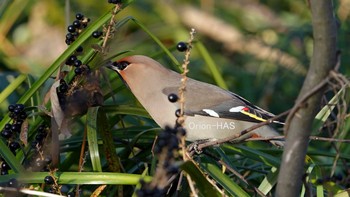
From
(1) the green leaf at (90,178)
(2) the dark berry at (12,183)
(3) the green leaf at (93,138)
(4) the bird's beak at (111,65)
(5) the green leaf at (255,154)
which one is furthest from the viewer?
(4) the bird's beak at (111,65)

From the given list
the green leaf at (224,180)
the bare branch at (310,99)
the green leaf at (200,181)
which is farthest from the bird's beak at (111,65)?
the bare branch at (310,99)

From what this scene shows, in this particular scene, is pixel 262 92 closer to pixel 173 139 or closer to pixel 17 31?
pixel 17 31

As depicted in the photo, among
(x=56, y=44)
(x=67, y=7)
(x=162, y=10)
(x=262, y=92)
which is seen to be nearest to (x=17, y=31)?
(x=56, y=44)

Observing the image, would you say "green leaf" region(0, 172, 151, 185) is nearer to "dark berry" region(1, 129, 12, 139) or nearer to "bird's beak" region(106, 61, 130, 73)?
"dark berry" region(1, 129, 12, 139)

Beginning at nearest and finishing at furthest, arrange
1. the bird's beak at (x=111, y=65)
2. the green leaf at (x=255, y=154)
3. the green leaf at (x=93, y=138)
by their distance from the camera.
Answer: the green leaf at (x=93, y=138), the green leaf at (x=255, y=154), the bird's beak at (x=111, y=65)

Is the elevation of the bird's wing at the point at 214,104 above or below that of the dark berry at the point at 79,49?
below

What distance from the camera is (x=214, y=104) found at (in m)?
3.33

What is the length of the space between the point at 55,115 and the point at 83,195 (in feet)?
1.43

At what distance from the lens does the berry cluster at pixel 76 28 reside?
303 centimetres

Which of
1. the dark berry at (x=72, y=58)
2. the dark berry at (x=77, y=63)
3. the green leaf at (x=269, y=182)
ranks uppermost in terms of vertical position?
the dark berry at (x=72, y=58)

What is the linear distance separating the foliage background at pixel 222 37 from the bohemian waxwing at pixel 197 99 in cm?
135

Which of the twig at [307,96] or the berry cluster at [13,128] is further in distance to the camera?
the berry cluster at [13,128]

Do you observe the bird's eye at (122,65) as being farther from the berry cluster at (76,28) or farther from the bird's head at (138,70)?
the berry cluster at (76,28)

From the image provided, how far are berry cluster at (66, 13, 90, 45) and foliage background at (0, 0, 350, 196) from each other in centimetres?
161
